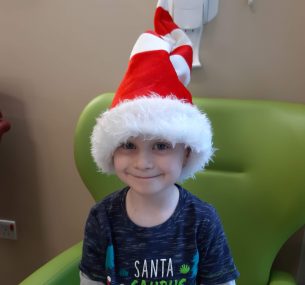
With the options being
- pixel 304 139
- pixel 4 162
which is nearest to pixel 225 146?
pixel 304 139

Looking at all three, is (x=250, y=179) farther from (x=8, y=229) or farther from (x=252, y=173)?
(x=8, y=229)

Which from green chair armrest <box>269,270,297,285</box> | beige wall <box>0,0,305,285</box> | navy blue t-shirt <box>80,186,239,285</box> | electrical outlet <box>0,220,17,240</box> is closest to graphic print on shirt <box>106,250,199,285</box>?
navy blue t-shirt <box>80,186,239,285</box>

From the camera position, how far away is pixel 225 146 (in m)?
0.96

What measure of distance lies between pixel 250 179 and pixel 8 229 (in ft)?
3.11

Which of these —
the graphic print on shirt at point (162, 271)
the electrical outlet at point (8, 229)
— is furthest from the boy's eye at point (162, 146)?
the electrical outlet at point (8, 229)

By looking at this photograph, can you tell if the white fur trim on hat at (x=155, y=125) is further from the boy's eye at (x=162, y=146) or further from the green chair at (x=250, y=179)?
the green chair at (x=250, y=179)

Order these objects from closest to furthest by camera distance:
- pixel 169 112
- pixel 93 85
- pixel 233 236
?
pixel 169 112 → pixel 233 236 → pixel 93 85

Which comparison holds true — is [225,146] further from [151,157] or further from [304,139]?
[151,157]

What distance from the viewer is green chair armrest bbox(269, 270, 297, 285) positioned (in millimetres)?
980

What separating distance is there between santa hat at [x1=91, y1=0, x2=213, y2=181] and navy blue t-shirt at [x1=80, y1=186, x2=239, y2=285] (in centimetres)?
9

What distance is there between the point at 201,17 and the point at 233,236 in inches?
21.9

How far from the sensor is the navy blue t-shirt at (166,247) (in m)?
0.78

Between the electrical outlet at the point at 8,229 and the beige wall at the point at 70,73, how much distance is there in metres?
0.02

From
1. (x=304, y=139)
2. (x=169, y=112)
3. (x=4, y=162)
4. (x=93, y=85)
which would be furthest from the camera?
A: (x=4, y=162)
